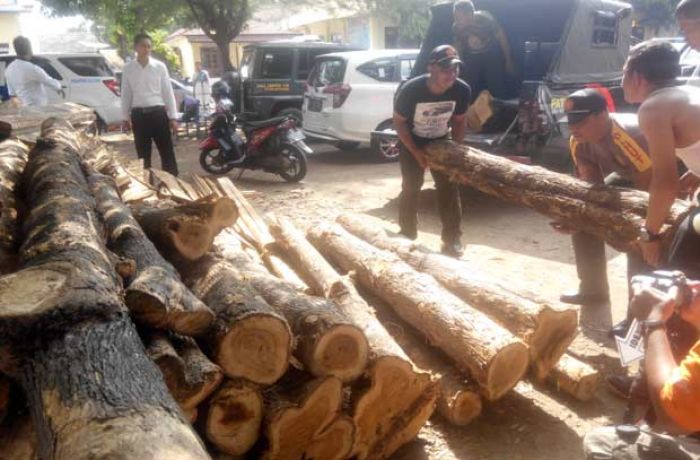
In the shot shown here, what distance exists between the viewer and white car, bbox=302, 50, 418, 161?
10336 millimetres

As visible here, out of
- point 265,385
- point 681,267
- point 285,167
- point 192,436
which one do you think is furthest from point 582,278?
point 285,167

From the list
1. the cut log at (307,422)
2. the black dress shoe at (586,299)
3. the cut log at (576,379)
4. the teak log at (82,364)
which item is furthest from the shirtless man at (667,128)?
the teak log at (82,364)

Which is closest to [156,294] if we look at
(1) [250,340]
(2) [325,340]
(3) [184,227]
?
(1) [250,340]

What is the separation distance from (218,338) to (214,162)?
24.3 feet

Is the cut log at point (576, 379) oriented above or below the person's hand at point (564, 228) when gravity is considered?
below

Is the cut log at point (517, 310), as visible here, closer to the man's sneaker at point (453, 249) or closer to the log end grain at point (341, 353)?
the log end grain at point (341, 353)

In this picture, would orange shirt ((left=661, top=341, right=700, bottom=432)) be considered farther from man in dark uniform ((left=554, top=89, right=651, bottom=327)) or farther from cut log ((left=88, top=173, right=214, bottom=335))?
man in dark uniform ((left=554, top=89, right=651, bottom=327))

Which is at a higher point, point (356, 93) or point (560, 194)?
point (356, 93)

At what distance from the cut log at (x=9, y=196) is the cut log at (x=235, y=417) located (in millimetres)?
1316

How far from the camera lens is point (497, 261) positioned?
231 inches

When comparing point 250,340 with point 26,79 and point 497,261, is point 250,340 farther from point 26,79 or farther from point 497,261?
point 26,79

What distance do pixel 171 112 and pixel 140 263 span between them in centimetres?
540

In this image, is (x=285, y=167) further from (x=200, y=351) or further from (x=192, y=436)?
(x=192, y=436)

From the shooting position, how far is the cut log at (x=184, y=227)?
3680mm
